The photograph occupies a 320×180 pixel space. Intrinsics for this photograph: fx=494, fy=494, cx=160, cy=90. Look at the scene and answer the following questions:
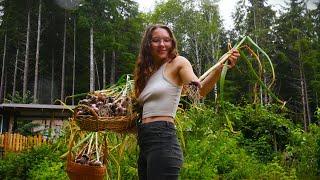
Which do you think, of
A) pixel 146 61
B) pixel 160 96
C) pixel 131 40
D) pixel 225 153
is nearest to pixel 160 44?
pixel 146 61

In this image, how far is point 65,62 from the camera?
37.3 metres

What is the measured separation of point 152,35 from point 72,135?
1033 millimetres

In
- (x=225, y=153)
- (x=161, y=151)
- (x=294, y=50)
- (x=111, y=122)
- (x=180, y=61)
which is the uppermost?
(x=294, y=50)

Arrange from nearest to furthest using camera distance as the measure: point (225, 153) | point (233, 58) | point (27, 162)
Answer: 1. point (233, 58)
2. point (225, 153)
3. point (27, 162)

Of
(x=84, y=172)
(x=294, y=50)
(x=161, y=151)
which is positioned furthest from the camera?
(x=294, y=50)

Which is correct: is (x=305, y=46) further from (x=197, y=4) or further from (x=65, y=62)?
(x=65, y=62)

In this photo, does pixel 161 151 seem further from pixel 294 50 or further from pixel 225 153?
pixel 294 50

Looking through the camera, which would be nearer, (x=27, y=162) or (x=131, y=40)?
(x=27, y=162)

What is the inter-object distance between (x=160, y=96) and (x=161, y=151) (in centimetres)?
25

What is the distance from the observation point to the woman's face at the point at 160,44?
7.89ft

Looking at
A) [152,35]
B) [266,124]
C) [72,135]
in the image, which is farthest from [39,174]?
[266,124]

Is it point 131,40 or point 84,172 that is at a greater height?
point 131,40

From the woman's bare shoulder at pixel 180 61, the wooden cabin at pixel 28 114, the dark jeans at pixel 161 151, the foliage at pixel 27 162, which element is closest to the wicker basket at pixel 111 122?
the dark jeans at pixel 161 151

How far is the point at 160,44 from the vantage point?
2.41 metres
